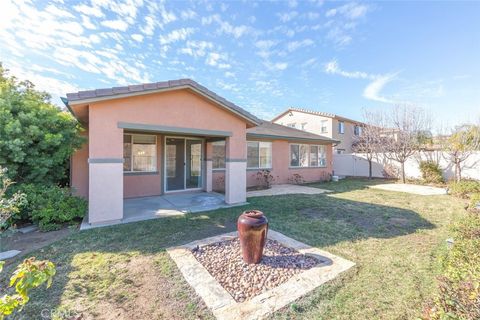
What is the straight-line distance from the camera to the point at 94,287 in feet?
10.2

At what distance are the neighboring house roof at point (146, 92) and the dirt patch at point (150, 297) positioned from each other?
4139 millimetres

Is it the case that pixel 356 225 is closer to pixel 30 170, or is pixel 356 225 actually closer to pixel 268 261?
pixel 268 261

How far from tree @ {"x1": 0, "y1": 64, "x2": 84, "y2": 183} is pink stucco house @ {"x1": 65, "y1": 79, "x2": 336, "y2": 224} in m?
0.70

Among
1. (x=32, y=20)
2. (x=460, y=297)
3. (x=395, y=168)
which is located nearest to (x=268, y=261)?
(x=460, y=297)

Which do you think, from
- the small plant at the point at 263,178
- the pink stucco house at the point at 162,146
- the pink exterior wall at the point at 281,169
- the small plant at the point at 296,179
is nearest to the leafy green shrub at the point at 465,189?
the pink exterior wall at the point at 281,169

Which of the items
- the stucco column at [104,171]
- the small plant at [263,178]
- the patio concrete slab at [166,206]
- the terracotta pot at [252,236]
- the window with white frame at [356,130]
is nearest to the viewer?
the terracotta pot at [252,236]

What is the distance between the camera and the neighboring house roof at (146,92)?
5223mm

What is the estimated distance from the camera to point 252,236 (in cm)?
363

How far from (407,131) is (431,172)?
3174mm

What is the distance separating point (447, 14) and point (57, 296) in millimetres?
13077

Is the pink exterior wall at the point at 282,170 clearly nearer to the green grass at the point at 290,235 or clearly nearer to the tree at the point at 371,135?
the green grass at the point at 290,235

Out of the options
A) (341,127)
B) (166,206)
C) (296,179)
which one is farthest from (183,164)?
(341,127)

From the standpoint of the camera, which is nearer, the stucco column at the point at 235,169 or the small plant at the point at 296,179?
the stucco column at the point at 235,169

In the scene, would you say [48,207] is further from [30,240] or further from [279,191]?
[279,191]
